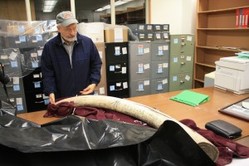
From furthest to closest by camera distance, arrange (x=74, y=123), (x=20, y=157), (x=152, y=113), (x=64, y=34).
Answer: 1. (x=64, y=34)
2. (x=152, y=113)
3. (x=74, y=123)
4. (x=20, y=157)

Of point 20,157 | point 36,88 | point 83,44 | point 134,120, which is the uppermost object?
point 83,44

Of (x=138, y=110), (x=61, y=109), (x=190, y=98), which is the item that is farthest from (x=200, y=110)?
(x=61, y=109)

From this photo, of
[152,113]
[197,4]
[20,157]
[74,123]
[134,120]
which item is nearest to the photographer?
[20,157]

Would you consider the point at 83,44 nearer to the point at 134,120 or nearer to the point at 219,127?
the point at 134,120

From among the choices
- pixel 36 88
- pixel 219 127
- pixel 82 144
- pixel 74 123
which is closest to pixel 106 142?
pixel 82 144

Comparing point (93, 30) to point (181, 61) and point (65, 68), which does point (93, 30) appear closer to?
point (65, 68)

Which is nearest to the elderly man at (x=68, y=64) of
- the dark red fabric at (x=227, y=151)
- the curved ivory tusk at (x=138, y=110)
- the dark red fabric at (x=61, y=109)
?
the dark red fabric at (x=61, y=109)

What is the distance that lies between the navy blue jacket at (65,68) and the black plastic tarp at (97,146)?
1.40 metres

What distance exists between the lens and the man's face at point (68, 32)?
2068mm

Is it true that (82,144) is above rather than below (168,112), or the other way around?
above

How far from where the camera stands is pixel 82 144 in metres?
0.67

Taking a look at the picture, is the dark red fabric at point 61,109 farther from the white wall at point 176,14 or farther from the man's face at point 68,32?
the white wall at point 176,14

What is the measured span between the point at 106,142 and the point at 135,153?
0.09 meters

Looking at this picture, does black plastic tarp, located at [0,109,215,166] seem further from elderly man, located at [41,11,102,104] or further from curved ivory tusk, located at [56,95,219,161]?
elderly man, located at [41,11,102,104]
